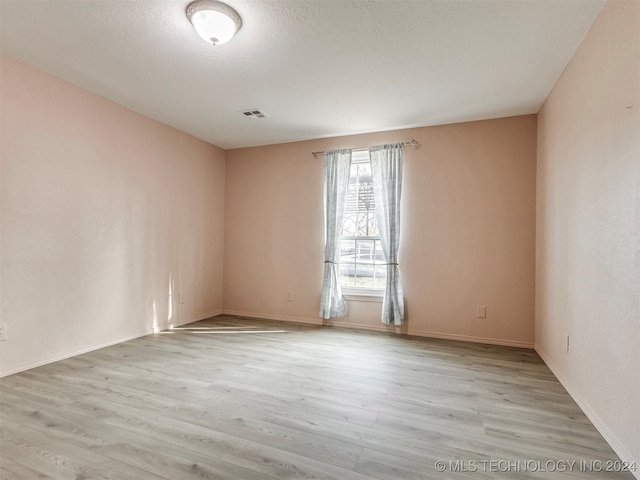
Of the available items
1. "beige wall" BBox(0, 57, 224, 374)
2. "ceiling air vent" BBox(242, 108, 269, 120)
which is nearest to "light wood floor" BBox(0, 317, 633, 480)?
"beige wall" BBox(0, 57, 224, 374)

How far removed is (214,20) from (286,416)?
100 inches

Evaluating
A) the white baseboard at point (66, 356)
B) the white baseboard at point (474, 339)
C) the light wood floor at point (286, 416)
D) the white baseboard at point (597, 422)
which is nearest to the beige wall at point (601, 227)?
the white baseboard at point (597, 422)

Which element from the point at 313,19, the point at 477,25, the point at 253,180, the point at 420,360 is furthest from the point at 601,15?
the point at 253,180

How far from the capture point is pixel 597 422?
190cm

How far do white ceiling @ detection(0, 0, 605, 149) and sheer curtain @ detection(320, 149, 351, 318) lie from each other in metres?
0.77

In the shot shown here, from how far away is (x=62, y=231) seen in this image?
2930 mm

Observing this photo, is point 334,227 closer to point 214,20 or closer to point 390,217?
point 390,217

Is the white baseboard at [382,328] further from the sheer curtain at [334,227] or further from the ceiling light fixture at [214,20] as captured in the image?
the ceiling light fixture at [214,20]

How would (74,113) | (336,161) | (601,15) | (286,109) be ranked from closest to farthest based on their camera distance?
1. (601,15)
2. (74,113)
3. (286,109)
4. (336,161)

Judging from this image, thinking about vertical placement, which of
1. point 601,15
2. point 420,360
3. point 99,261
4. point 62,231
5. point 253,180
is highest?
point 601,15

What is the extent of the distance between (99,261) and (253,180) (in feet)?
7.59

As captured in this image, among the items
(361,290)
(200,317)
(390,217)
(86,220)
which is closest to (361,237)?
(390,217)

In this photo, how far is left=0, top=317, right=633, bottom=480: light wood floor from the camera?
1578mm

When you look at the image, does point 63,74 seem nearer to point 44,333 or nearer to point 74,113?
point 74,113
